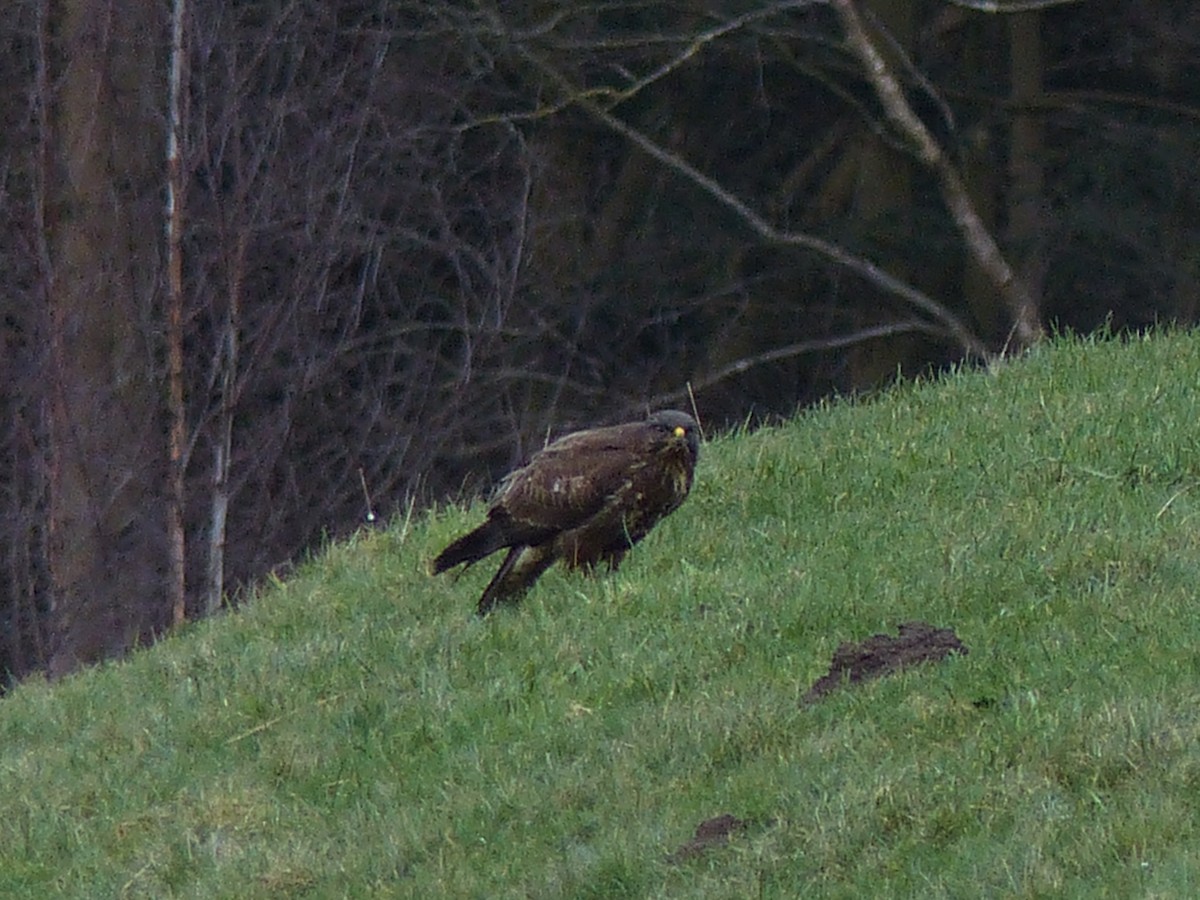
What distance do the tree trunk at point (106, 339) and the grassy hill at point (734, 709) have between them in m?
4.89

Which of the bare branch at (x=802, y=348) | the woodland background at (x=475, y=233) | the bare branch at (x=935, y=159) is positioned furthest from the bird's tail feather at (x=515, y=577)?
the bare branch at (x=802, y=348)

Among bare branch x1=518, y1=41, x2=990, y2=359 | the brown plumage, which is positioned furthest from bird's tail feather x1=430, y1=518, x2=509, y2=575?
bare branch x1=518, y1=41, x2=990, y2=359

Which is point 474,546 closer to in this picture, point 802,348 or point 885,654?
point 885,654

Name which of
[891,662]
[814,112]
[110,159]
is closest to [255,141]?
[110,159]

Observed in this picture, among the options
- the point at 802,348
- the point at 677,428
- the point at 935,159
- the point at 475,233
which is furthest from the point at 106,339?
the point at 677,428

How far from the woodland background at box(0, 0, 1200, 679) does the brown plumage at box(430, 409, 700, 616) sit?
4916 millimetres

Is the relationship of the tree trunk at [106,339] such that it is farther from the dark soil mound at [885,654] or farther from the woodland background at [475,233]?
the dark soil mound at [885,654]

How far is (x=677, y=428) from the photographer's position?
8312mm

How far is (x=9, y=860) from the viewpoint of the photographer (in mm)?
7180

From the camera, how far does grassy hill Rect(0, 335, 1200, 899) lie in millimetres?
5668

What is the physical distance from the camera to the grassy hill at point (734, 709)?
5668 mm

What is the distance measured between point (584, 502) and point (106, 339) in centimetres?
773

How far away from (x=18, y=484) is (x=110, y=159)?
2779 millimetres

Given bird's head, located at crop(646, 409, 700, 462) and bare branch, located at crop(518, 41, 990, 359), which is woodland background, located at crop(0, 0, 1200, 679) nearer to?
bare branch, located at crop(518, 41, 990, 359)
